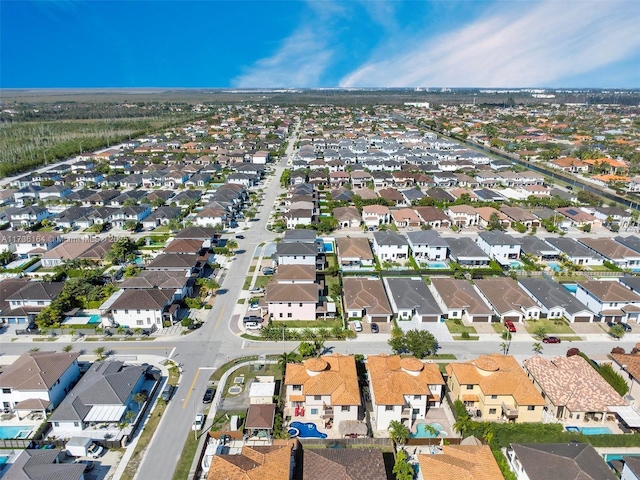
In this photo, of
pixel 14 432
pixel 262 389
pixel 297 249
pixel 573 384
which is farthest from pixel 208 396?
pixel 573 384

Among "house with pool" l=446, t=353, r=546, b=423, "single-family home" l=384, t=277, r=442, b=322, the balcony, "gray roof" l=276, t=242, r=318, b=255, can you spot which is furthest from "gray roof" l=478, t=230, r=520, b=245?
the balcony

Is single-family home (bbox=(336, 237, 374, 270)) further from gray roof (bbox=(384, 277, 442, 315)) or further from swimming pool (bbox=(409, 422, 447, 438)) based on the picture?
swimming pool (bbox=(409, 422, 447, 438))

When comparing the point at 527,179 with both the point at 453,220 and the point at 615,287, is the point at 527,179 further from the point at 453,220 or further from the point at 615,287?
the point at 615,287

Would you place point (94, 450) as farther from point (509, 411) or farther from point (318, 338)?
point (509, 411)

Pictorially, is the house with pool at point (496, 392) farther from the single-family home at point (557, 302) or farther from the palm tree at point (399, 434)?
the single-family home at point (557, 302)

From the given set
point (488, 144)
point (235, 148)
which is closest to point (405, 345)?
point (235, 148)
